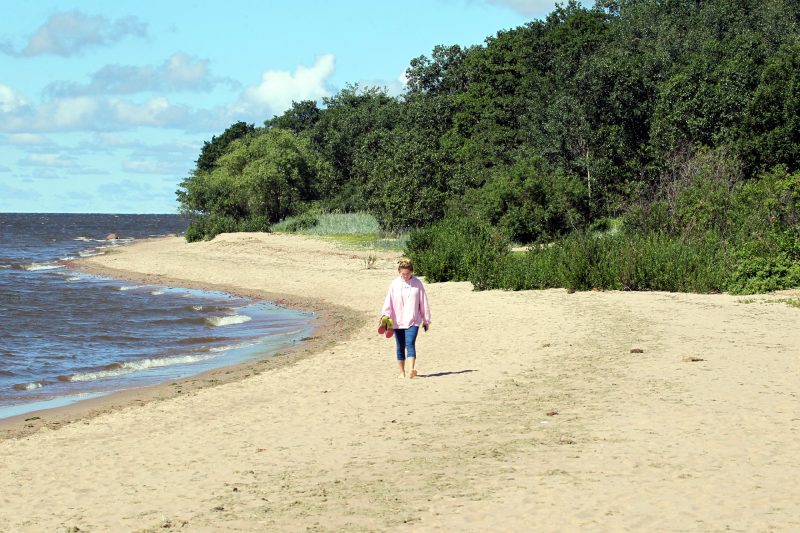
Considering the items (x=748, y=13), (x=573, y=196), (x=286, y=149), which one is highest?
(x=748, y=13)

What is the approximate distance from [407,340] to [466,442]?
14.1 ft

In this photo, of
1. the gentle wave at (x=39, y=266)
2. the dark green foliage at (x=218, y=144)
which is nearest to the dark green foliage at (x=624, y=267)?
the gentle wave at (x=39, y=266)

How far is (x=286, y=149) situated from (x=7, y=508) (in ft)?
202

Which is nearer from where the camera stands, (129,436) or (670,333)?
(129,436)

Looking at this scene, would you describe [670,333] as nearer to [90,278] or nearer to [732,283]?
[732,283]

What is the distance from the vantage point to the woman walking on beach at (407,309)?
1394cm

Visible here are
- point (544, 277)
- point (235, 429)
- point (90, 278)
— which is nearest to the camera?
point (235, 429)

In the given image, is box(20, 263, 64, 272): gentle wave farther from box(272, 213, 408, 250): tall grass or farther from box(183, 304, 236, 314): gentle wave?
box(183, 304, 236, 314): gentle wave

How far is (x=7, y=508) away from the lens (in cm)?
841

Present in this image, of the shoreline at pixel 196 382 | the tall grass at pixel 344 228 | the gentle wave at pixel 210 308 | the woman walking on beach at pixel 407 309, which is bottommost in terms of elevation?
the shoreline at pixel 196 382

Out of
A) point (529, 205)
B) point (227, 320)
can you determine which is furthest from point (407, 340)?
point (529, 205)

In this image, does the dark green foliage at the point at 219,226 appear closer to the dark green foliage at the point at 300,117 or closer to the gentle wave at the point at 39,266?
the gentle wave at the point at 39,266

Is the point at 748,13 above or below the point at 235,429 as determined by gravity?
above

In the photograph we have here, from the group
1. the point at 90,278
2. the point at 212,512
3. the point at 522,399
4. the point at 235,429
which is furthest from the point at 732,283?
the point at 90,278
